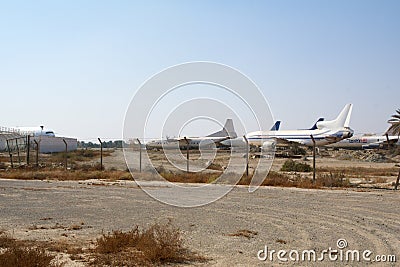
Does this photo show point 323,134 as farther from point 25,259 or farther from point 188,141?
point 25,259

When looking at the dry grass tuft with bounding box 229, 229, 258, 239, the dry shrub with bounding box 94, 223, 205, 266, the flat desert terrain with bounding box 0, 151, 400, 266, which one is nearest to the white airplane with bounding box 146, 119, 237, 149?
the flat desert terrain with bounding box 0, 151, 400, 266

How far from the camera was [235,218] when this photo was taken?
13625mm

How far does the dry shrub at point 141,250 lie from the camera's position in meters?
8.38

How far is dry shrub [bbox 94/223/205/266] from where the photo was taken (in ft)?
27.5

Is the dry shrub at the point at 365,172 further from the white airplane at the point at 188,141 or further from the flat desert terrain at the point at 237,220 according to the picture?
the flat desert terrain at the point at 237,220

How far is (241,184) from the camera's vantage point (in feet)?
84.1

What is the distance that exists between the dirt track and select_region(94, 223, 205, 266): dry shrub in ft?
1.67

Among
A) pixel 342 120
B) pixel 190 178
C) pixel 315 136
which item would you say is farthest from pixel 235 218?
pixel 342 120

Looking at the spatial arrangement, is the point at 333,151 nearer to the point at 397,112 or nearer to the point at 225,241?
the point at 397,112

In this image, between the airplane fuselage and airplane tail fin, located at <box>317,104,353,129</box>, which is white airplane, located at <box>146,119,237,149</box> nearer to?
the airplane fuselage

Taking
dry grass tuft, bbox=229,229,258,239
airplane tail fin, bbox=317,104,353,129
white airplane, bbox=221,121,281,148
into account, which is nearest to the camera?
dry grass tuft, bbox=229,229,258,239

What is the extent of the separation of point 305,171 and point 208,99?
72.7ft

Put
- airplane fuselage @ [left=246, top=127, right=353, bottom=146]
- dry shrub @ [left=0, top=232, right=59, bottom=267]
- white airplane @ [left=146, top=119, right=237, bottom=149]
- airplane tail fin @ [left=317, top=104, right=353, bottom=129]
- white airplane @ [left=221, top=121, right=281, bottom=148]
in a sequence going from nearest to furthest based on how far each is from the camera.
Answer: dry shrub @ [left=0, top=232, right=59, bottom=267] → white airplane @ [left=146, top=119, right=237, bottom=149] → white airplane @ [left=221, top=121, right=281, bottom=148] → airplane fuselage @ [left=246, top=127, right=353, bottom=146] → airplane tail fin @ [left=317, top=104, right=353, bottom=129]

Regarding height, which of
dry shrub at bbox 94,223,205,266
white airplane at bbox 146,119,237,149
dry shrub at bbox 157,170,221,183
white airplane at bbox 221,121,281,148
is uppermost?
white airplane at bbox 221,121,281,148
